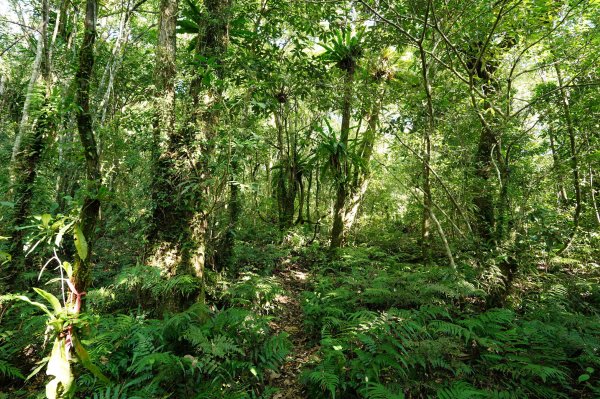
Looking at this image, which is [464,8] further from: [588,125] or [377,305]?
[377,305]

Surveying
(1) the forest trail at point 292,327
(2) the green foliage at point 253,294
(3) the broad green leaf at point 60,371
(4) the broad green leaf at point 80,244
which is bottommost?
(1) the forest trail at point 292,327

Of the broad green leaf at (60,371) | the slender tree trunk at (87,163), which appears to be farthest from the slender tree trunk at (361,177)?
the broad green leaf at (60,371)

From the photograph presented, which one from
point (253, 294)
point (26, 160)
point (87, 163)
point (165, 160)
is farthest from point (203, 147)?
point (26, 160)

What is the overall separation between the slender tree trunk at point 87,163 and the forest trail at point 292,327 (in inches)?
87.8

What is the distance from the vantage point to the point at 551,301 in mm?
4371

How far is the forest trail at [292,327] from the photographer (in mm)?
3334

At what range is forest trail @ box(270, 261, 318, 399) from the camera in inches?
131

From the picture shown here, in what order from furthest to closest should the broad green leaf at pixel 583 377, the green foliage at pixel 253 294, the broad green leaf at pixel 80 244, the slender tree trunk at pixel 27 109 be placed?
the green foliage at pixel 253 294 < the slender tree trunk at pixel 27 109 < the broad green leaf at pixel 583 377 < the broad green leaf at pixel 80 244

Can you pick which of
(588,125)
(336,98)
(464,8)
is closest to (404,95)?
(336,98)

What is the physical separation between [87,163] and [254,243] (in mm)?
5372

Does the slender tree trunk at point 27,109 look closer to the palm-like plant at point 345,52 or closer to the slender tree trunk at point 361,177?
the palm-like plant at point 345,52

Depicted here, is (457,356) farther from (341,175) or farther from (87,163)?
(341,175)

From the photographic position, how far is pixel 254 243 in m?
7.55

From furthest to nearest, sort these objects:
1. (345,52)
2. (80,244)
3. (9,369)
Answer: (345,52) → (9,369) → (80,244)
